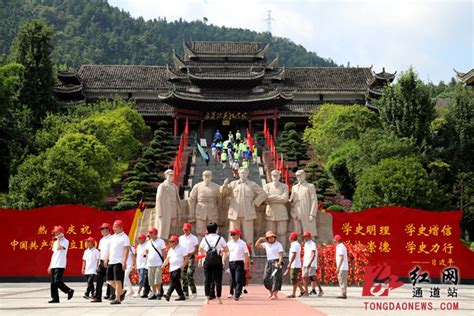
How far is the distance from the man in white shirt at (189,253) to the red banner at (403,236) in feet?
22.6

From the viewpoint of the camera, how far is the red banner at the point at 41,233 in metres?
19.2

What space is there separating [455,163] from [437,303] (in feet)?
81.5

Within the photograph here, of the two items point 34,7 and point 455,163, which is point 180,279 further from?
point 34,7

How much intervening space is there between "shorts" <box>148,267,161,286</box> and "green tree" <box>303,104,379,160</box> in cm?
2549

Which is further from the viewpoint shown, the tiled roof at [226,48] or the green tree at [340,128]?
the tiled roof at [226,48]

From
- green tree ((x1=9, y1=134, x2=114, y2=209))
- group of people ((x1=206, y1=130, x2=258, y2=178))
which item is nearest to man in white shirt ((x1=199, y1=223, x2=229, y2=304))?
green tree ((x1=9, y1=134, x2=114, y2=209))

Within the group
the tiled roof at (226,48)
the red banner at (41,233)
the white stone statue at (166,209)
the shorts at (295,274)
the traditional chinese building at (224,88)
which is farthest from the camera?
the tiled roof at (226,48)

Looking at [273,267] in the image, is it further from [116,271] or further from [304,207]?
[304,207]

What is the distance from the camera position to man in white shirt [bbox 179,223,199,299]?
12656 mm

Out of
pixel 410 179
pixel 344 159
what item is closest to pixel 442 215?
pixel 410 179

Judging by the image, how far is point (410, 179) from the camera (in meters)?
27.6

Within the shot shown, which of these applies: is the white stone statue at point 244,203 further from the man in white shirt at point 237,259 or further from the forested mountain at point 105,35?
the forested mountain at point 105,35

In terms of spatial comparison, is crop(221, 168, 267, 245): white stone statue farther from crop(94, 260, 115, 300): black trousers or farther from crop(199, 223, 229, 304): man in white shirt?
crop(199, 223, 229, 304): man in white shirt

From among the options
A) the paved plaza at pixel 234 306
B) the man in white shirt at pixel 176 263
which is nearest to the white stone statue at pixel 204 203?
the paved plaza at pixel 234 306
